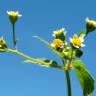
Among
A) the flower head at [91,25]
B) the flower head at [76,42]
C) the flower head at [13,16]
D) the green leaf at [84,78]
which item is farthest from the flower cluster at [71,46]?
the flower head at [13,16]

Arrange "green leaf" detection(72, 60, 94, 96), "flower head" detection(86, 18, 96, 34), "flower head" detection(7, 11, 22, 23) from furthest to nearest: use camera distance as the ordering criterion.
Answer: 1. "flower head" detection(7, 11, 22, 23)
2. "flower head" detection(86, 18, 96, 34)
3. "green leaf" detection(72, 60, 94, 96)

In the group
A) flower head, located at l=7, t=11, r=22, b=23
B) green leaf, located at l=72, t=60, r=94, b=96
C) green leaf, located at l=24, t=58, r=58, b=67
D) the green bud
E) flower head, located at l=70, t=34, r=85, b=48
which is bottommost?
green leaf, located at l=72, t=60, r=94, b=96

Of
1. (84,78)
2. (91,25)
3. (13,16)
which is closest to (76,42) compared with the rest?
(84,78)

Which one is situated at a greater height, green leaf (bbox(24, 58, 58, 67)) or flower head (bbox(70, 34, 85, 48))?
flower head (bbox(70, 34, 85, 48))

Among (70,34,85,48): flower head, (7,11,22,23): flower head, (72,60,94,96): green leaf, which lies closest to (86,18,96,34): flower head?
(70,34,85,48): flower head

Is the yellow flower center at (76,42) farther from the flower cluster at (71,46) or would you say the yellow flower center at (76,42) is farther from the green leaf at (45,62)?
the green leaf at (45,62)

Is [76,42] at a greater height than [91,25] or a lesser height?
lesser

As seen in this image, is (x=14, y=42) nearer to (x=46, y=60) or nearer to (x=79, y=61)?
(x=46, y=60)

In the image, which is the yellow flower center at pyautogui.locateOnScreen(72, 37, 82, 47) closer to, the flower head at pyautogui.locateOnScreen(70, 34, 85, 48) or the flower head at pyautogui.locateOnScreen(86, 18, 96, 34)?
the flower head at pyautogui.locateOnScreen(70, 34, 85, 48)

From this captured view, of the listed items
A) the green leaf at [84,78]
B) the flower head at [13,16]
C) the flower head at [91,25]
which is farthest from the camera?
the flower head at [13,16]

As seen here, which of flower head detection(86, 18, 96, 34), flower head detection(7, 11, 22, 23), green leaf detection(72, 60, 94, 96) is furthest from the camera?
flower head detection(7, 11, 22, 23)

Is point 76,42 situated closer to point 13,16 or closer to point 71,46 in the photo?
point 71,46

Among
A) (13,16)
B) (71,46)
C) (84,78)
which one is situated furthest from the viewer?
(13,16)

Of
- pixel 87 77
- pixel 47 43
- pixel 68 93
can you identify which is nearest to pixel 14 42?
pixel 47 43
